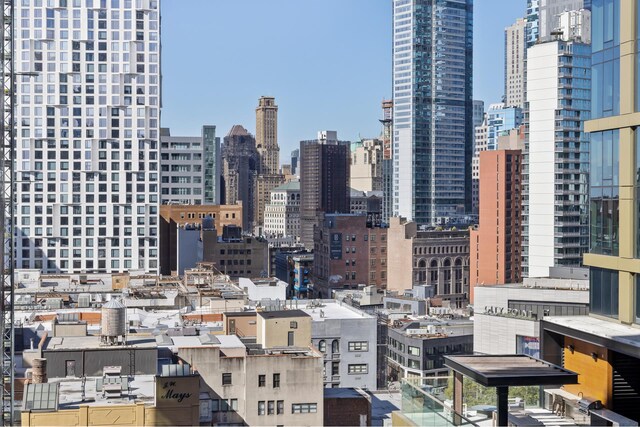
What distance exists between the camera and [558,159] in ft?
408

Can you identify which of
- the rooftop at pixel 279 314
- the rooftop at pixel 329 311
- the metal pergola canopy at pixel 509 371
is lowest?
the rooftop at pixel 329 311

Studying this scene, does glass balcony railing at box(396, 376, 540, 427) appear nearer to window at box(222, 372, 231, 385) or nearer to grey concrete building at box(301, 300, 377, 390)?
window at box(222, 372, 231, 385)

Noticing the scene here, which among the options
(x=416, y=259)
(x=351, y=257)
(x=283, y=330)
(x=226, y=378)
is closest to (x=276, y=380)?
(x=226, y=378)

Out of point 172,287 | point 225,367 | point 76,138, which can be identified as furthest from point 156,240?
point 225,367

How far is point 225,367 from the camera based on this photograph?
54031mm

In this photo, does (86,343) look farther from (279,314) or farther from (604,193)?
(604,193)

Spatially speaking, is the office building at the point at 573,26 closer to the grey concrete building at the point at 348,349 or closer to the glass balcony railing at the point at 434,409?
the grey concrete building at the point at 348,349

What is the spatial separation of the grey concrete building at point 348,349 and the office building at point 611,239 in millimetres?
51219

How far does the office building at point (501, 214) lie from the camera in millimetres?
162625

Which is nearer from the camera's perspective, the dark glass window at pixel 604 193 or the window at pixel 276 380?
the dark glass window at pixel 604 193

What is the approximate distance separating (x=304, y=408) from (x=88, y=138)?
3449 inches

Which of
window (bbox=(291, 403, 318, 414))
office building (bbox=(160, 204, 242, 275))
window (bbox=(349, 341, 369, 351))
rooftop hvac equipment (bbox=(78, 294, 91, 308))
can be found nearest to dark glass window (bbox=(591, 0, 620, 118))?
window (bbox=(291, 403, 318, 414))

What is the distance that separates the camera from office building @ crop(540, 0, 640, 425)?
2583 centimetres

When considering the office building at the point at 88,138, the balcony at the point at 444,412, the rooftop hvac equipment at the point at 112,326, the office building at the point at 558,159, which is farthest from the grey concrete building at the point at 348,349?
the office building at the point at 88,138
